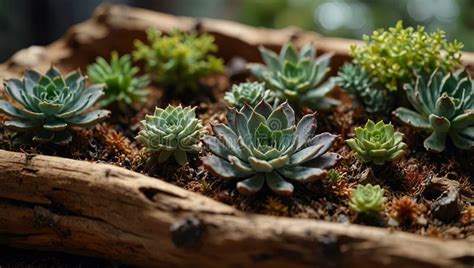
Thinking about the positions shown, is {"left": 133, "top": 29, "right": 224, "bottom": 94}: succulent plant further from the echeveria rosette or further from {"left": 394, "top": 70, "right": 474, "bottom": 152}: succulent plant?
{"left": 394, "top": 70, "right": 474, "bottom": 152}: succulent plant

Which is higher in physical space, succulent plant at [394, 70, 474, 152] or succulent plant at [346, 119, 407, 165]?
succulent plant at [394, 70, 474, 152]

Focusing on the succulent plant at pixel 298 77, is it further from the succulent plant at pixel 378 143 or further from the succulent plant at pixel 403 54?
the succulent plant at pixel 378 143

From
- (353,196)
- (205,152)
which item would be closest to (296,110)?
(205,152)

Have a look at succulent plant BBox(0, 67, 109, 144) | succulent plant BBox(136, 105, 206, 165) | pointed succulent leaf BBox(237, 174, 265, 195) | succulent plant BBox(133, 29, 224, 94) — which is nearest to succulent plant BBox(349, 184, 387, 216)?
pointed succulent leaf BBox(237, 174, 265, 195)

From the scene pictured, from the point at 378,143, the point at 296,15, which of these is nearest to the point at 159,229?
the point at 378,143

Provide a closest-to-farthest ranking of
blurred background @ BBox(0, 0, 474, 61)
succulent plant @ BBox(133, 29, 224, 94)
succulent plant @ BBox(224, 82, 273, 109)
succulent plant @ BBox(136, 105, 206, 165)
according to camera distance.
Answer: succulent plant @ BBox(136, 105, 206, 165) → succulent plant @ BBox(224, 82, 273, 109) → succulent plant @ BBox(133, 29, 224, 94) → blurred background @ BBox(0, 0, 474, 61)

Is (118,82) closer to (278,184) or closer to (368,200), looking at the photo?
(278,184)

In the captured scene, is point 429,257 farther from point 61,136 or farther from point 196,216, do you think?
point 61,136
